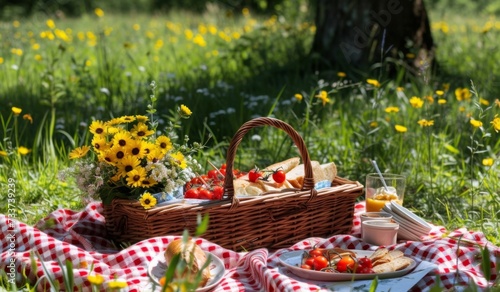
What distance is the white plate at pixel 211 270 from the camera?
2734 mm

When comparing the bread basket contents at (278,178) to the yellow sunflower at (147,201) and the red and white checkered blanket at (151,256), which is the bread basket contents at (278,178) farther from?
the yellow sunflower at (147,201)

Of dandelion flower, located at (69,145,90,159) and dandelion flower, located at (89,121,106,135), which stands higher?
dandelion flower, located at (89,121,106,135)

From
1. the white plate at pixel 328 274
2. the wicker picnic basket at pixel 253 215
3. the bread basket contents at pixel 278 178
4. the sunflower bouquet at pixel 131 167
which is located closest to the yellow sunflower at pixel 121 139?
the sunflower bouquet at pixel 131 167

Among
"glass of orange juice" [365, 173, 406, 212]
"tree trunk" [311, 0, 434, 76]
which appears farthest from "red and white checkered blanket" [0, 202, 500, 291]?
"tree trunk" [311, 0, 434, 76]

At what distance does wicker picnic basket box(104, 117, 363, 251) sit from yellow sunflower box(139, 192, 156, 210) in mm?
41

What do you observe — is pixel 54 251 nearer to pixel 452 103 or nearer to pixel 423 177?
pixel 423 177

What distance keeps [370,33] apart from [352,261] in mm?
3531

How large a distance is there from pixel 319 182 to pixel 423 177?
3.25 ft

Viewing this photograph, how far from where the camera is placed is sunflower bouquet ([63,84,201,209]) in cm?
309

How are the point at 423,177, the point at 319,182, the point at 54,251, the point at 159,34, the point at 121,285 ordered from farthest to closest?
the point at 159,34
the point at 423,177
the point at 319,182
the point at 54,251
the point at 121,285

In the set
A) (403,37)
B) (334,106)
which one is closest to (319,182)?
(334,106)

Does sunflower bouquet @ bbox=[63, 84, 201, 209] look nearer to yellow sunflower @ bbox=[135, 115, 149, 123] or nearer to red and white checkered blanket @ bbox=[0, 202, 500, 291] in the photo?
yellow sunflower @ bbox=[135, 115, 149, 123]

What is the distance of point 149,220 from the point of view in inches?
122

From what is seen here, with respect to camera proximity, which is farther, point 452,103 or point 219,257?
point 452,103
